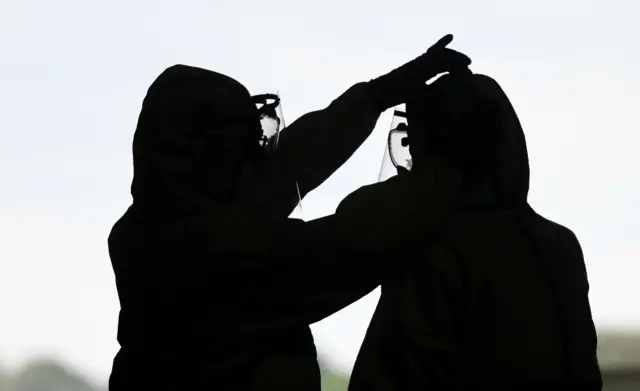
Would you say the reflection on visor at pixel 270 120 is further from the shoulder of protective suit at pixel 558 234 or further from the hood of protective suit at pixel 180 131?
the shoulder of protective suit at pixel 558 234

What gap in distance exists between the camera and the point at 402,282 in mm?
1866

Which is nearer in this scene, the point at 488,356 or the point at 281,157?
the point at 488,356

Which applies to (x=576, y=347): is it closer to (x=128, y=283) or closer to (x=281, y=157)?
(x=281, y=157)

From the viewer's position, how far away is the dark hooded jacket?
73.2 inches

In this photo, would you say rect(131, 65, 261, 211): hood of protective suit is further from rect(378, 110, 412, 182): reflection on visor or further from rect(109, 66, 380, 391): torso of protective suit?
rect(378, 110, 412, 182): reflection on visor

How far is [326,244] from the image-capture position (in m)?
1.86

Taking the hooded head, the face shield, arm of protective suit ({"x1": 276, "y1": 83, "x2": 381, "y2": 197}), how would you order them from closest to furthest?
the hooded head, the face shield, arm of protective suit ({"x1": 276, "y1": 83, "x2": 381, "y2": 197})

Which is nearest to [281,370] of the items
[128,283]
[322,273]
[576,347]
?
[322,273]

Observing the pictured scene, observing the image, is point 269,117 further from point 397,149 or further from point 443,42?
point 443,42

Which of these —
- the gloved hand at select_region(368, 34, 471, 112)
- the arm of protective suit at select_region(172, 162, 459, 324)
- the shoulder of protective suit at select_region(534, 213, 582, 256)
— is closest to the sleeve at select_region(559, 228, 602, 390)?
the shoulder of protective suit at select_region(534, 213, 582, 256)

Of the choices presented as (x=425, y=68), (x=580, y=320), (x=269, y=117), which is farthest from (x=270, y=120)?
(x=580, y=320)

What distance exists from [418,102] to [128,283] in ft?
2.01

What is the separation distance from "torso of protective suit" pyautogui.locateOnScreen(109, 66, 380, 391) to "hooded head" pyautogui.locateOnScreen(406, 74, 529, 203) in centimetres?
27

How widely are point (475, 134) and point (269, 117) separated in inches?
15.9
